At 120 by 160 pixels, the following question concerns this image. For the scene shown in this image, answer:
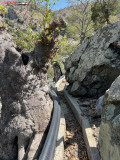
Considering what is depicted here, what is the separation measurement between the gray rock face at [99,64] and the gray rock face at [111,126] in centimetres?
339

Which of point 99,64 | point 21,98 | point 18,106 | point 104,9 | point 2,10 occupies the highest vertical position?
point 104,9

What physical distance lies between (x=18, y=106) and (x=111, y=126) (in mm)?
2480

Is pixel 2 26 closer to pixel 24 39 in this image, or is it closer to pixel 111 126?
pixel 24 39

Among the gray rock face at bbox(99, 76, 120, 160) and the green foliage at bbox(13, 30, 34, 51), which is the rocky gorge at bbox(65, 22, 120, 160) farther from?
the gray rock face at bbox(99, 76, 120, 160)

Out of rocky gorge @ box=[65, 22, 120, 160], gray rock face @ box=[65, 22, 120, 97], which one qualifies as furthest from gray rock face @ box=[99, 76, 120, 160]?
gray rock face @ box=[65, 22, 120, 97]

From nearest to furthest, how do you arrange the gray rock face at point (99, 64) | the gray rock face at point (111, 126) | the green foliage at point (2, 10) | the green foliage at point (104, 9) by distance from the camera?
the gray rock face at point (111, 126) < the green foliage at point (2, 10) < the gray rock face at point (99, 64) < the green foliage at point (104, 9)

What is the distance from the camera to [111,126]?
1.83 metres

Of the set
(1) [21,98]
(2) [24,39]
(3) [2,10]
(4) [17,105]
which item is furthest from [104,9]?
(4) [17,105]

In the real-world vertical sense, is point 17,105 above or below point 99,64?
below

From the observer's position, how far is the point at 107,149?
6.41ft

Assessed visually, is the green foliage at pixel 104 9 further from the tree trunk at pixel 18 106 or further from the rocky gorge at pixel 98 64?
the tree trunk at pixel 18 106

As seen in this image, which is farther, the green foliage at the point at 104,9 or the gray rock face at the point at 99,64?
the green foliage at the point at 104,9

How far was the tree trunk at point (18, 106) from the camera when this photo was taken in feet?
11.2

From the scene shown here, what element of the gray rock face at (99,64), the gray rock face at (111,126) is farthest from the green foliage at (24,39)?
the gray rock face at (99,64)
